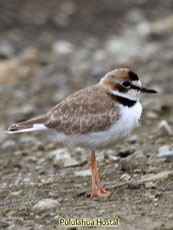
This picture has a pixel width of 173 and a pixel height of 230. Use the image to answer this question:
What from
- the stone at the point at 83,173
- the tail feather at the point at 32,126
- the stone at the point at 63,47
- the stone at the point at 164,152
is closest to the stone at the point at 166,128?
the stone at the point at 164,152

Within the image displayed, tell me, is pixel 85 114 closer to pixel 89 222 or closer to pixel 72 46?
pixel 89 222

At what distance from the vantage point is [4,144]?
24.5 ft

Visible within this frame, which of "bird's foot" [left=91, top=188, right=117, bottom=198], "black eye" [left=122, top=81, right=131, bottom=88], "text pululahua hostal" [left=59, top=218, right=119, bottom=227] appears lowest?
"text pululahua hostal" [left=59, top=218, right=119, bottom=227]

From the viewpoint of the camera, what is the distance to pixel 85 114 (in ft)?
16.3

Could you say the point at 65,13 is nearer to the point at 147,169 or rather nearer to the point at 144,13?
the point at 144,13

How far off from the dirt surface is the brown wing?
1.07 ft

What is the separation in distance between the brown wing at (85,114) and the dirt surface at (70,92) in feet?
1.07

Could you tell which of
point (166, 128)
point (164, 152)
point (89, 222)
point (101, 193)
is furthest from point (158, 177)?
point (166, 128)

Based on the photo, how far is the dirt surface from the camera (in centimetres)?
464

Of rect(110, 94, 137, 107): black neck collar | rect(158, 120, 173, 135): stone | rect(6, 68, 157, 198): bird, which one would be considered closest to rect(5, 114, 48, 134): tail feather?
rect(6, 68, 157, 198): bird

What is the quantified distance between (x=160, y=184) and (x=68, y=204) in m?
0.89

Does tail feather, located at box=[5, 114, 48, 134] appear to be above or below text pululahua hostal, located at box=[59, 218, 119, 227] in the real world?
above

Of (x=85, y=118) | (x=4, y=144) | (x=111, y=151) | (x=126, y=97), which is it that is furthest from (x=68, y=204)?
(x=4, y=144)

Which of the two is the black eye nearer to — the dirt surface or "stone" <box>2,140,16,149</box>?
the dirt surface
